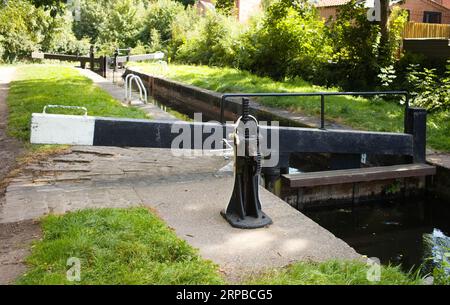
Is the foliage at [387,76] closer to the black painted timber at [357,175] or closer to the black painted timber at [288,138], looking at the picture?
the black painted timber at [357,175]

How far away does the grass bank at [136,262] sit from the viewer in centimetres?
327

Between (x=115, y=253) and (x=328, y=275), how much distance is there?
Answer: 4.85 ft

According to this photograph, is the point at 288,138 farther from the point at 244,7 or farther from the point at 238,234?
the point at 244,7

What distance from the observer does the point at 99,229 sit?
405cm

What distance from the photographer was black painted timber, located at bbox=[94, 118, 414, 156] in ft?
18.5

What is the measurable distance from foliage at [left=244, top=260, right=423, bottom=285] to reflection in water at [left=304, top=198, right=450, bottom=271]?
2.05 m

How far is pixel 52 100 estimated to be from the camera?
443 inches

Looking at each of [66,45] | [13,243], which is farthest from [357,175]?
[66,45]

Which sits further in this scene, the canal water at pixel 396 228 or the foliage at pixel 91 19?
the foliage at pixel 91 19

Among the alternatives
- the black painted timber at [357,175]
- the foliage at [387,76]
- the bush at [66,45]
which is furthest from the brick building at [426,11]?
the black painted timber at [357,175]

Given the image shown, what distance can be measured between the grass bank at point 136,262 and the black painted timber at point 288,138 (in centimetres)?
166

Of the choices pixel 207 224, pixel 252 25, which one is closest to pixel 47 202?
pixel 207 224

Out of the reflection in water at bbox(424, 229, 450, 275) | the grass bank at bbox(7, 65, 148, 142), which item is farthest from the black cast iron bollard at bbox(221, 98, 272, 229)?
the grass bank at bbox(7, 65, 148, 142)
